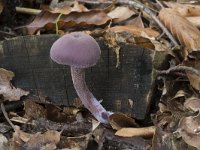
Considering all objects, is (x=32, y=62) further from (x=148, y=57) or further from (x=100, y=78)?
(x=148, y=57)

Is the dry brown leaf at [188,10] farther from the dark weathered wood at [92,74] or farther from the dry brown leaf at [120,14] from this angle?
the dark weathered wood at [92,74]

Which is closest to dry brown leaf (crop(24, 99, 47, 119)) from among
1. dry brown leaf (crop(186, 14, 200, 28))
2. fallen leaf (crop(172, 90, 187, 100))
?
fallen leaf (crop(172, 90, 187, 100))

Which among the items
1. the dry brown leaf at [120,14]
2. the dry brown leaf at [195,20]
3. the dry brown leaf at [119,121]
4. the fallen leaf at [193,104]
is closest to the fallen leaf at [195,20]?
the dry brown leaf at [195,20]

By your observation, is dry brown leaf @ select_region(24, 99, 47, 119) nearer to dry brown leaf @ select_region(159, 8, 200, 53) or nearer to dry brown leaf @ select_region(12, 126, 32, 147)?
dry brown leaf @ select_region(12, 126, 32, 147)

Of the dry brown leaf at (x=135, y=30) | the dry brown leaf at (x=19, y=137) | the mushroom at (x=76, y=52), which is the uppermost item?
the mushroom at (x=76, y=52)

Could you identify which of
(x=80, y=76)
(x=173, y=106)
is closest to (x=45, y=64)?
(x=80, y=76)

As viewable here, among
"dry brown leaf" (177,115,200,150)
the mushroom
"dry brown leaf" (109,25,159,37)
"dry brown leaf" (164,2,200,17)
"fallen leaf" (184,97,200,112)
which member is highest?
the mushroom

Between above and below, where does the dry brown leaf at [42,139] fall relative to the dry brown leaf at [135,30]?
below
